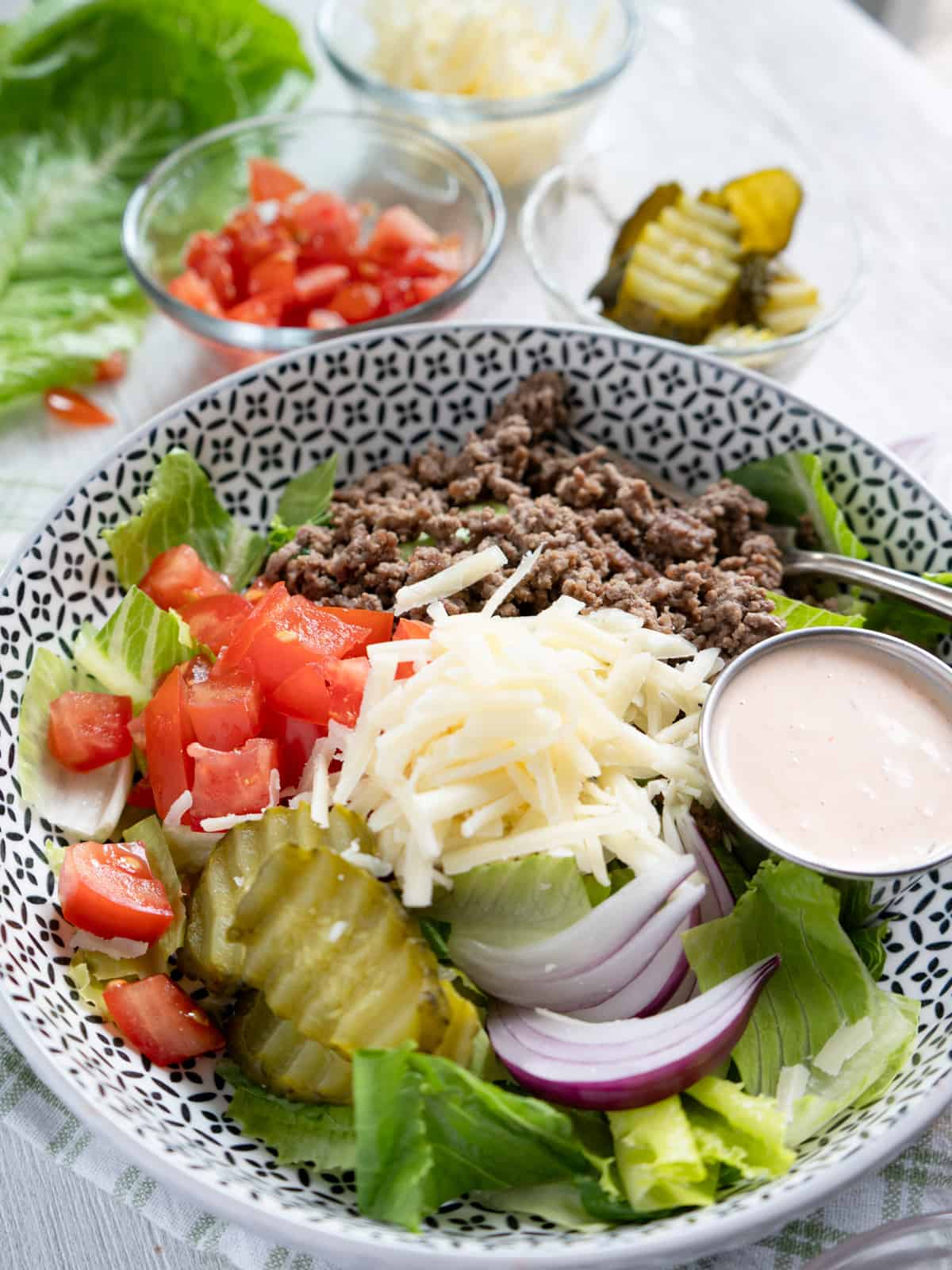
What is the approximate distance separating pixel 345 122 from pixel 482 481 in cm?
217

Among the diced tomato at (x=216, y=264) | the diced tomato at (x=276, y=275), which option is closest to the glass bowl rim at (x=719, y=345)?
the diced tomato at (x=276, y=275)

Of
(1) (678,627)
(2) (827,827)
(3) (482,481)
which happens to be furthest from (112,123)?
(2) (827,827)

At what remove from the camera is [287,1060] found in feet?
7.26

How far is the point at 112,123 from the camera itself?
15.6 feet

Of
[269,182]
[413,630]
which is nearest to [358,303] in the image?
[269,182]

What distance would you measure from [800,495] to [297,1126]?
191 cm

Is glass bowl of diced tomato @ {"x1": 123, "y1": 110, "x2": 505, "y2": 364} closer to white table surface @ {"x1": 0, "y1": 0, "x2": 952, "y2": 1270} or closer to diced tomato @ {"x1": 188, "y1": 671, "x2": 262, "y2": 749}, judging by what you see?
white table surface @ {"x1": 0, "y1": 0, "x2": 952, "y2": 1270}

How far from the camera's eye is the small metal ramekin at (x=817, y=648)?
2357 mm

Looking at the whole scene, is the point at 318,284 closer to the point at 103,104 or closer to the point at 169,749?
the point at 103,104

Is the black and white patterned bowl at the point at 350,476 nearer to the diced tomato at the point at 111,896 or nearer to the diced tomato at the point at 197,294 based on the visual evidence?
the diced tomato at the point at 111,896

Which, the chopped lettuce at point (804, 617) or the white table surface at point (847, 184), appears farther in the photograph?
the white table surface at point (847, 184)

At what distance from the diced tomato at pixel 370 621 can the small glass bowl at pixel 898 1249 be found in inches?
58.4

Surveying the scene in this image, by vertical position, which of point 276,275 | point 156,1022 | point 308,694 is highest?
point 308,694

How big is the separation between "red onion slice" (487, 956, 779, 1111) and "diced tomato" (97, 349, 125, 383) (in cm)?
273
